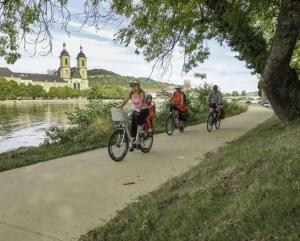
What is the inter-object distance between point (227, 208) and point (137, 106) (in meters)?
5.98

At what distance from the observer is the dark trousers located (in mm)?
10078

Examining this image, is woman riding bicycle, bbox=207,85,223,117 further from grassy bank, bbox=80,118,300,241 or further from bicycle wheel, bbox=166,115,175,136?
grassy bank, bbox=80,118,300,241

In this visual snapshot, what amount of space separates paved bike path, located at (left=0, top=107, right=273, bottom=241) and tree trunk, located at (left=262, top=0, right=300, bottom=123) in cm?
228

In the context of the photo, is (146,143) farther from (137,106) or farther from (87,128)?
(87,128)

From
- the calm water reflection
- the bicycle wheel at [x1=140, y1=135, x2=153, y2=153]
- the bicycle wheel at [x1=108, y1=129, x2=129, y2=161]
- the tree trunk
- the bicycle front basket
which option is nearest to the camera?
the bicycle wheel at [x1=108, y1=129, x2=129, y2=161]

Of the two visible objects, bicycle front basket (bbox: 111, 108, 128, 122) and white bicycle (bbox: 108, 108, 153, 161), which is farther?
bicycle front basket (bbox: 111, 108, 128, 122)

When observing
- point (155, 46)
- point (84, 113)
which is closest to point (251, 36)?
point (155, 46)

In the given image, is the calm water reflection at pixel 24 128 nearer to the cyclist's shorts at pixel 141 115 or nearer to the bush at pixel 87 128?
the bush at pixel 87 128

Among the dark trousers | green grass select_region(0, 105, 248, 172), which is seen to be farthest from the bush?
the dark trousers

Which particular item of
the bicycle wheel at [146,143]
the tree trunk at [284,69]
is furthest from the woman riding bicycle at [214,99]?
the bicycle wheel at [146,143]

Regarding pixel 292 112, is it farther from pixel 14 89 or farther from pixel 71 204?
pixel 14 89

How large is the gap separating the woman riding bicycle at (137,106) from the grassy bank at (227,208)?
393cm

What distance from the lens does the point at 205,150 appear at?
35.8 feet

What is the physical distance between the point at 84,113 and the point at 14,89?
139 m
